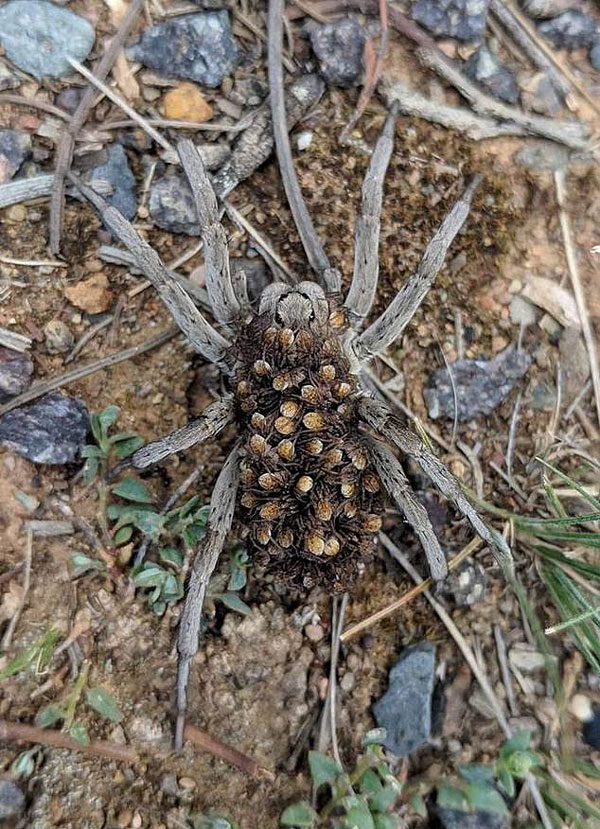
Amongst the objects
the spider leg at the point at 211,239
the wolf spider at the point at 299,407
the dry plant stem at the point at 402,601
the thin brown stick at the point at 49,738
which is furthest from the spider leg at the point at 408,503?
the thin brown stick at the point at 49,738

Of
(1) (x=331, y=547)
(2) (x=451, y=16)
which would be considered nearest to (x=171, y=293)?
(1) (x=331, y=547)

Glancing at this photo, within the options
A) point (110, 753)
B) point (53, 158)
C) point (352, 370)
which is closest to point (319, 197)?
point (352, 370)

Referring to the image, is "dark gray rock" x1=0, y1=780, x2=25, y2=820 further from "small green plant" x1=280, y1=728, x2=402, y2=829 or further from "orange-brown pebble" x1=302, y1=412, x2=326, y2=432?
"orange-brown pebble" x1=302, y1=412, x2=326, y2=432

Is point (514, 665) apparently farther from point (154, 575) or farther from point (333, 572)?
point (154, 575)

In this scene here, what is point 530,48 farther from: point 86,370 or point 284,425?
point 86,370

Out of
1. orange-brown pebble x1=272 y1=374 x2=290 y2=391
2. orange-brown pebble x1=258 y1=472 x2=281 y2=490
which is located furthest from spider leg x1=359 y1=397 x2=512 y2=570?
orange-brown pebble x1=258 y1=472 x2=281 y2=490

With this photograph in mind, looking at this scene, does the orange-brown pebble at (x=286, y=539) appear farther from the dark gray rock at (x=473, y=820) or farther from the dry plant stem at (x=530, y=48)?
the dry plant stem at (x=530, y=48)
